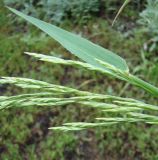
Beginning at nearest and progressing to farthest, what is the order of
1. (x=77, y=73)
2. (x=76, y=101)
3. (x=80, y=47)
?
(x=76, y=101) < (x=80, y=47) < (x=77, y=73)

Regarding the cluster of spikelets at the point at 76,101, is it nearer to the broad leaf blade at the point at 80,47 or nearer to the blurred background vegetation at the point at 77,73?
the broad leaf blade at the point at 80,47

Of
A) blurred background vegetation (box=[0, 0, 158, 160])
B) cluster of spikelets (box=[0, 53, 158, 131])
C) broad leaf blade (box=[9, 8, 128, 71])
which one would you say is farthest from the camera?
blurred background vegetation (box=[0, 0, 158, 160])

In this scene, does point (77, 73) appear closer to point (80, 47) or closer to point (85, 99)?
point (80, 47)

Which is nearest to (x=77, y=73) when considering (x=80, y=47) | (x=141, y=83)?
(x=80, y=47)

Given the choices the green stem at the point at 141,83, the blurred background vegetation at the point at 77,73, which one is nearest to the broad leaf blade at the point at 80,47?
the green stem at the point at 141,83

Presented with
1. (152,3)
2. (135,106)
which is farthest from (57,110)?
(135,106)

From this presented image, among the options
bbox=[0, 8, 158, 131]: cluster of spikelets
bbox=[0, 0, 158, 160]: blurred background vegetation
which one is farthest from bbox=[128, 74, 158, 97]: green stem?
bbox=[0, 0, 158, 160]: blurred background vegetation

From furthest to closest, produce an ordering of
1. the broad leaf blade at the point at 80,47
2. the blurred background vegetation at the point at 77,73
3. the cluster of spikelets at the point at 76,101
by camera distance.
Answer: the blurred background vegetation at the point at 77,73, the broad leaf blade at the point at 80,47, the cluster of spikelets at the point at 76,101

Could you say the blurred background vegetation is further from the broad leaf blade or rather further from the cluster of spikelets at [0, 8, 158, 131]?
the cluster of spikelets at [0, 8, 158, 131]
